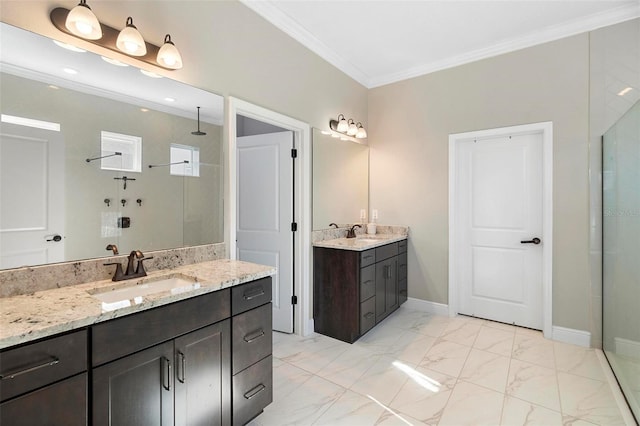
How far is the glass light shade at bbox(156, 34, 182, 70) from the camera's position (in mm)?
1716

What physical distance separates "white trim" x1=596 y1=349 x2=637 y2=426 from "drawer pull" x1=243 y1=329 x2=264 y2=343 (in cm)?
223

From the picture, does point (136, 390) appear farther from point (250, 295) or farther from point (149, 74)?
point (149, 74)

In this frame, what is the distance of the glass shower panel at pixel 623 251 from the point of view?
6.24 ft

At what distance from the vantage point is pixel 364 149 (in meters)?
3.88

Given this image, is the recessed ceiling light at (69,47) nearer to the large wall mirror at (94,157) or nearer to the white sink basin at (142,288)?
the large wall mirror at (94,157)

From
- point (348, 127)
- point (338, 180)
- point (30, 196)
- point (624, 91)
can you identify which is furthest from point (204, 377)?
point (624, 91)

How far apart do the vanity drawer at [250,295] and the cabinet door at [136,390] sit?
364 mm

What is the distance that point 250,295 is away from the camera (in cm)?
167

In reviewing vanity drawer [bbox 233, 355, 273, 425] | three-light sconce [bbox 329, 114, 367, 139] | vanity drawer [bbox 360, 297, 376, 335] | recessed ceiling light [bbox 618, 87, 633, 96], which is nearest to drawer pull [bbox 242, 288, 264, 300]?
vanity drawer [bbox 233, 355, 273, 425]

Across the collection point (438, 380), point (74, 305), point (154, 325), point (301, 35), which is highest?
point (301, 35)

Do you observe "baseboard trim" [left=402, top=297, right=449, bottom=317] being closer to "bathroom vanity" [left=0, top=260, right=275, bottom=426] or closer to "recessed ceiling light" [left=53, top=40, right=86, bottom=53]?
"bathroom vanity" [left=0, top=260, right=275, bottom=426]

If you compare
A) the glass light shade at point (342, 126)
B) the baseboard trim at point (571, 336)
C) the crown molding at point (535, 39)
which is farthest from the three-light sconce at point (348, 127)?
the baseboard trim at point (571, 336)

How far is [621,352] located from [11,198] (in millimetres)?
3777

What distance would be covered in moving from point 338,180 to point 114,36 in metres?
2.32
